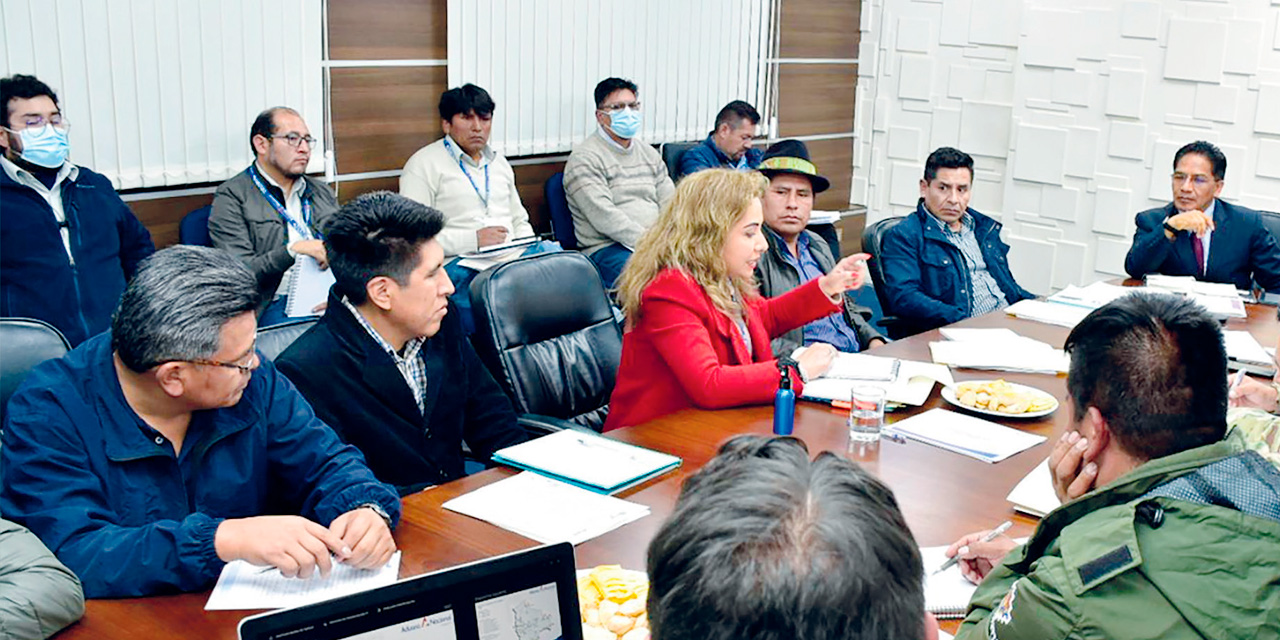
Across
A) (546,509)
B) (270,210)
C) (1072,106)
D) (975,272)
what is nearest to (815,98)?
(1072,106)

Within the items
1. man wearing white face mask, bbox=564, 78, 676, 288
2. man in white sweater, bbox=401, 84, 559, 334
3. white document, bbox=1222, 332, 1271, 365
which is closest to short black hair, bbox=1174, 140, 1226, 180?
white document, bbox=1222, 332, 1271, 365

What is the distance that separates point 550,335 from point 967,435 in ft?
3.90

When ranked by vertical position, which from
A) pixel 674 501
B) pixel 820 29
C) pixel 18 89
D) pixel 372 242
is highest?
pixel 820 29

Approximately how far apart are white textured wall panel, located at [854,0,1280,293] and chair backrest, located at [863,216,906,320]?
2455 mm

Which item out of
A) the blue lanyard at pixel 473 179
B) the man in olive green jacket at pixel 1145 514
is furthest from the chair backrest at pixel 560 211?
the man in olive green jacket at pixel 1145 514

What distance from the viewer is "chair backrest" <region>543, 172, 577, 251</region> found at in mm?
5730

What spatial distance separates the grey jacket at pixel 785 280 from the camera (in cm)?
367

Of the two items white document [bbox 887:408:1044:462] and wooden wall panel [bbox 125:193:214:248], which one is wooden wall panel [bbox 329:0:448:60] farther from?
white document [bbox 887:408:1044:462]

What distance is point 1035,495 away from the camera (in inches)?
84.8

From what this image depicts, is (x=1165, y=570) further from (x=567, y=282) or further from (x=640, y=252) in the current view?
(x=567, y=282)

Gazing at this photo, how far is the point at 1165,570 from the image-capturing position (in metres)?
1.34

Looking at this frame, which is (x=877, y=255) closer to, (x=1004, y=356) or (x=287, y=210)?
(x=1004, y=356)

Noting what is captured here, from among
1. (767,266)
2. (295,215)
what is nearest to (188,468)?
(767,266)

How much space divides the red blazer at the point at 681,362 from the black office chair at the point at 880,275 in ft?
4.28
